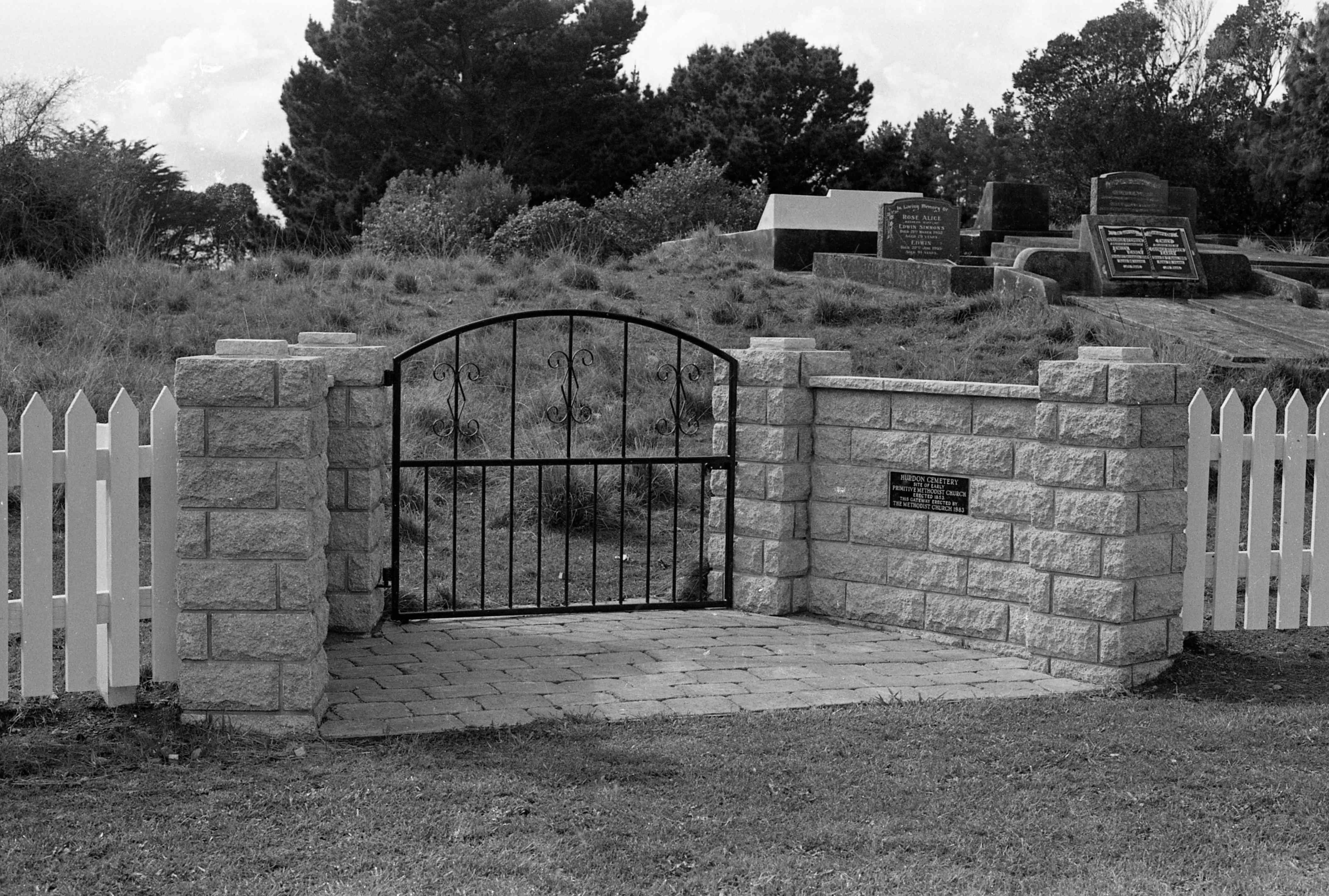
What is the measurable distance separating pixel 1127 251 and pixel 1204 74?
37033 mm

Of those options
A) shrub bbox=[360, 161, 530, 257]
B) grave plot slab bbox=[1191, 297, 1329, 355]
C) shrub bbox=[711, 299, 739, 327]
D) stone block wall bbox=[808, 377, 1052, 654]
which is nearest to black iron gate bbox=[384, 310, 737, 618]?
stone block wall bbox=[808, 377, 1052, 654]

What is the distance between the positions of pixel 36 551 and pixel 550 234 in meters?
17.3

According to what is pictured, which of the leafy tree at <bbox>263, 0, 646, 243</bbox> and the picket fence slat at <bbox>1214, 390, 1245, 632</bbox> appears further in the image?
the leafy tree at <bbox>263, 0, 646, 243</bbox>

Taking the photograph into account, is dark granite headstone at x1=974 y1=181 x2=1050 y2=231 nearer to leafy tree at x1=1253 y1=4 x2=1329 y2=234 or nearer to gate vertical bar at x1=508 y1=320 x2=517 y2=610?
gate vertical bar at x1=508 y1=320 x2=517 y2=610

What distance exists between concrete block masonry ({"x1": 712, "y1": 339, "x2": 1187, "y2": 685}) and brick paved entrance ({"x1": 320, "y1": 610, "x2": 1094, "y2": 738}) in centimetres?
21

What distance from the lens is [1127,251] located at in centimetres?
1736

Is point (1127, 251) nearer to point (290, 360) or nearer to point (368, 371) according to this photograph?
point (368, 371)

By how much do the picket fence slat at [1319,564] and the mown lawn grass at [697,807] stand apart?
3.72 ft

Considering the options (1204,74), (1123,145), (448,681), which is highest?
(1204,74)

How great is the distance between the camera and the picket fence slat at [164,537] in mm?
5367

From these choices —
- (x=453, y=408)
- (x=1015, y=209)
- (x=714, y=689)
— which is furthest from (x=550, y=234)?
(x=714, y=689)

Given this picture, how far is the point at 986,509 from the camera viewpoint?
695cm

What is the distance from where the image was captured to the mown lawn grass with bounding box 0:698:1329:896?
A: 3.94 meters

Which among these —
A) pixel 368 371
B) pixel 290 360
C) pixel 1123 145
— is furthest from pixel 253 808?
pixel 1123 145
